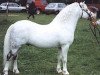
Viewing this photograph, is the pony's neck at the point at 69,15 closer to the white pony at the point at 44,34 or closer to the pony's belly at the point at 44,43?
the white pony at the point at 44,34

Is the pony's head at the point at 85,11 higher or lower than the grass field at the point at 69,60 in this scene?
higher

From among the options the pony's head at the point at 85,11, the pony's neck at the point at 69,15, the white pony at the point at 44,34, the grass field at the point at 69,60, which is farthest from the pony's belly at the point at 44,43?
the pony's head at the point at 85,11

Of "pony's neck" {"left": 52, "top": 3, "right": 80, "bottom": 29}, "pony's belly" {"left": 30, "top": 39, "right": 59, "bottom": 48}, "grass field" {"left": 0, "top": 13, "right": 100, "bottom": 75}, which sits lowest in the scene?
"grass field" {"left": 0, "top": 13, "right": 100, "bottom": 75}

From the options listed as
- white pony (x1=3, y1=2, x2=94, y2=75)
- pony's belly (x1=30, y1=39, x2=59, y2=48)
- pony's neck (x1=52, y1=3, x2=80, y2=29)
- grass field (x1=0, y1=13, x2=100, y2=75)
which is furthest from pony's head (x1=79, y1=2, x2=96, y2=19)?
grass field (x1=0, y1=13, x2=100, y2=75)

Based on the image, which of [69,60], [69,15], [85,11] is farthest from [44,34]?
[69,60]

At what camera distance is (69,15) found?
32.2 feet

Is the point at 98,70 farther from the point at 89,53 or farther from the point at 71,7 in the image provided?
the point at 89,53

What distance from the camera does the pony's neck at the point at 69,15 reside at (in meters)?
9.77

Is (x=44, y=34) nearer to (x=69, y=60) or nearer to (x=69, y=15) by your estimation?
(x=69, y=15)

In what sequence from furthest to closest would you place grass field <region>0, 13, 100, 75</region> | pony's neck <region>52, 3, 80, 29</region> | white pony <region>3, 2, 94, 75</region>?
1. grass field <region>0, 13, 100, 75</region>
2. pony's neck <region>52, 3, 80, 29</region>
3. white pony <region>3, 2, 94, 75</region>

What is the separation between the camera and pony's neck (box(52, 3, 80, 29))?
9.77m

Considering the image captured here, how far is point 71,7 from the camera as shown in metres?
9.76

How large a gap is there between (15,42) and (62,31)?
1258mm

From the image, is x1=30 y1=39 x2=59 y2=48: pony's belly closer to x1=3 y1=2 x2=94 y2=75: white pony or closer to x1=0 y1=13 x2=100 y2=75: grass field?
x1=3 y1=2 x2=94 y2=75: white pony
